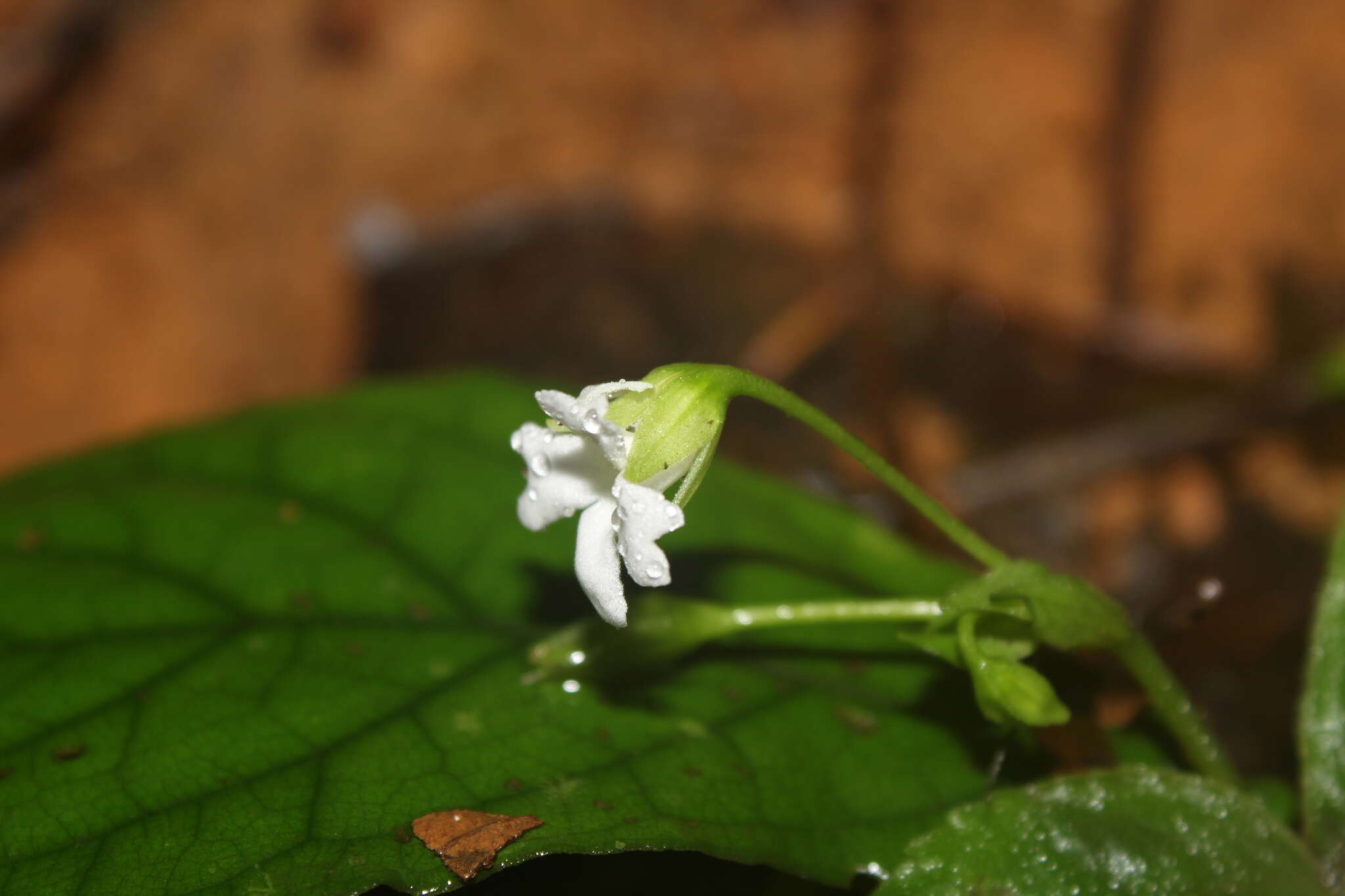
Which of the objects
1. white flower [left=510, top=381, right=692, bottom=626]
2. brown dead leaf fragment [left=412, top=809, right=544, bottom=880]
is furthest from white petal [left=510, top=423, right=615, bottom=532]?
brown dead leaf fragment [left=412, top=809, right=544, bottom=880]

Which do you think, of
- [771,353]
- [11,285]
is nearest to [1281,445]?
[771,353]

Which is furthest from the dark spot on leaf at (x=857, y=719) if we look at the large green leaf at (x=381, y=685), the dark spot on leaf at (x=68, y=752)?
the dark spot on leaf at (x=68, y=752)

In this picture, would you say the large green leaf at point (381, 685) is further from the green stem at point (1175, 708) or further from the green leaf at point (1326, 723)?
the green leaf at point (1326, 723)

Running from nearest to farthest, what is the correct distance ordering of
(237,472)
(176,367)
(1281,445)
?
(237,472) < (1281,445) < (176,367)

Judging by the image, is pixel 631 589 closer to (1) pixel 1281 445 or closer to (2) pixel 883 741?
(2) pixel 883 741

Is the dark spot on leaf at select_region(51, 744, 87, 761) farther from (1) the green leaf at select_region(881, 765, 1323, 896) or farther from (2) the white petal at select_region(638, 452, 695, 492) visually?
(1) the green leaf at select_region(881, 765, 1323, 896)

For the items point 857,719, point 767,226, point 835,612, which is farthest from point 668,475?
point 767,226

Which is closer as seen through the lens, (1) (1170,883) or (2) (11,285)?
(1) (1170,883)
